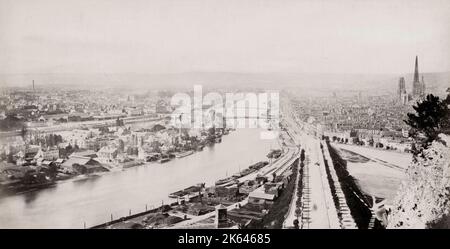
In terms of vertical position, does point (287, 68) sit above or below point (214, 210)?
above

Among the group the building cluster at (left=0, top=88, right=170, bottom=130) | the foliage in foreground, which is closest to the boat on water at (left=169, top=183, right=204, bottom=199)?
the building cluster at (left=0, top=88, right=170, bottom=130)

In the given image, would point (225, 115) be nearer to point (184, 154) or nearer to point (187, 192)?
point (184, 154)

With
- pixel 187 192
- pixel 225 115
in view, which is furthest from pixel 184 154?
pixel 225 115

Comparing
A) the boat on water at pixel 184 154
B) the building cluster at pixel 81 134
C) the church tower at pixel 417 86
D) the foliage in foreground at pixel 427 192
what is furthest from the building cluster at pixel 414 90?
the boat on water at pixel 184 154

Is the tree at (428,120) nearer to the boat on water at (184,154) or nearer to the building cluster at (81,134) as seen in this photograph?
the building cluster at (81,134)

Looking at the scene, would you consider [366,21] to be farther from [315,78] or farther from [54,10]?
[54,10]
